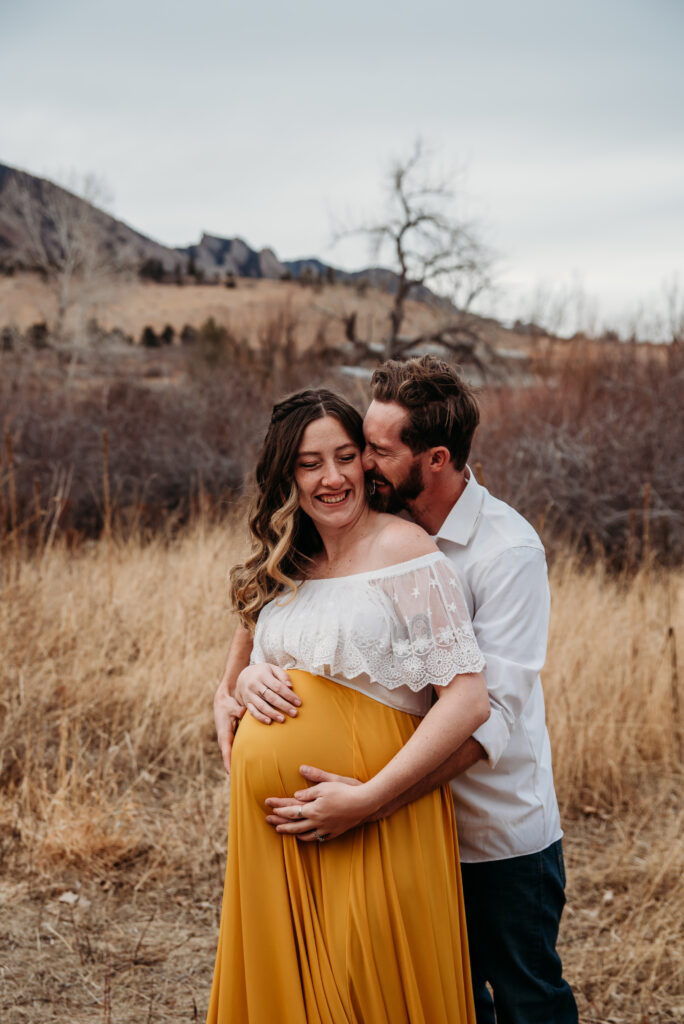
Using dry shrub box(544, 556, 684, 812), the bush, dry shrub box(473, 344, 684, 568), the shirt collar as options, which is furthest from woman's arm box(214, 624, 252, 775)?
the bush

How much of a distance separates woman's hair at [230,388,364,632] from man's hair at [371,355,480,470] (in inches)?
5.3

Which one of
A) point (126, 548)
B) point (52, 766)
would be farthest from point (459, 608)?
point (126, 548)

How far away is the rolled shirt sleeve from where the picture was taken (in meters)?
2.02

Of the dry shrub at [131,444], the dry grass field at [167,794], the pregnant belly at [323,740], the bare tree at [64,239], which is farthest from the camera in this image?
the bare tree at [64,239]

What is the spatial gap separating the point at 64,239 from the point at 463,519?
114ft

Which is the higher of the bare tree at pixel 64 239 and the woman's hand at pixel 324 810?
the bare tree at pixel 64 239

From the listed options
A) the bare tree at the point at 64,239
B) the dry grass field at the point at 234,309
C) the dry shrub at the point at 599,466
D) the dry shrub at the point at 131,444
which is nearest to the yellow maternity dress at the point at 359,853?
the dry shrub at the point at 599,466

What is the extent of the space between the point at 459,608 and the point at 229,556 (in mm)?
5371

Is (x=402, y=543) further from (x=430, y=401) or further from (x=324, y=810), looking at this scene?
(x=324, y=810)

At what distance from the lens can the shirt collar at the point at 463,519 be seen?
221cm

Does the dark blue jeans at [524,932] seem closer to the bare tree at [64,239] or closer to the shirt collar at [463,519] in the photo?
the shirt collar at [463,519]

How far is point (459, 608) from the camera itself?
199cm

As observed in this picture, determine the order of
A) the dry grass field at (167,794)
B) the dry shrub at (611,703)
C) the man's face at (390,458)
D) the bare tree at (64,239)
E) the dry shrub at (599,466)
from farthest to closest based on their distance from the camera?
the bare tree at (64,239) < the dry shrub at (599,466) < the dry shrub at (611,703) < the dry grass field at (167,794) < the man's face at (390,458)

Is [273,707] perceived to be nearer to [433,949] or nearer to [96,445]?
[433,949]
